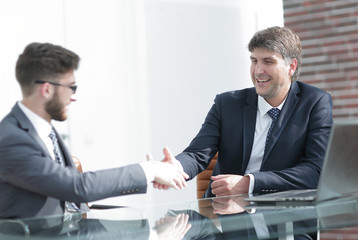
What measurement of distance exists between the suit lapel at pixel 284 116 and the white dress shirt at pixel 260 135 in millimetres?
51

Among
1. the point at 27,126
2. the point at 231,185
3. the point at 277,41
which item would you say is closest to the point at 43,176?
the point at 27,126

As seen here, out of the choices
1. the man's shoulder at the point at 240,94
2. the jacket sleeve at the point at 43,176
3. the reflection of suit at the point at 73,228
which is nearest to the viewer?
the reflection of suit at the point at 73,228

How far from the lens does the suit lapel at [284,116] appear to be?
2.52 m

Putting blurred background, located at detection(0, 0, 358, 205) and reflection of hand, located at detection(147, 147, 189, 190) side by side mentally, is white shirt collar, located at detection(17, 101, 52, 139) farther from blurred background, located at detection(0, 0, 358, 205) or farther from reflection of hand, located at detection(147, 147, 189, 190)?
blurred background, located at detection(0, 0, 358, 205)

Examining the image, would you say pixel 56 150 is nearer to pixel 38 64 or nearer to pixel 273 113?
pixel 38 64

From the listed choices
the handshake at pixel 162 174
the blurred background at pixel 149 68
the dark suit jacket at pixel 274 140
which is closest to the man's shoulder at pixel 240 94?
the dark suit jacket at pixel 274 140

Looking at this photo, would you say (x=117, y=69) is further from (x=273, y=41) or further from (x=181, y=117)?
(x=273, y=41)

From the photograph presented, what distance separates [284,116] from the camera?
2.60 metres

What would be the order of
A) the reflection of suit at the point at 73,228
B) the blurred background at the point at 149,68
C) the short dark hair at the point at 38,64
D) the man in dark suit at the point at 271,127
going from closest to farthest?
the reflection of suit at the point at 73,228, the short dark hair at the point at 38,64, the man in dark suit at the point at 271,127, the blurred background at the point at 149,68

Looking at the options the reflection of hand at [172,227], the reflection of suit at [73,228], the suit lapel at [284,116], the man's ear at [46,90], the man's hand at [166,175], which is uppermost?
the man's ear at [46,90]

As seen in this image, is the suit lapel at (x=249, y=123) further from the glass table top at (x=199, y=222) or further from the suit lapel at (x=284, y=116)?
the glass table top at (x=199, y=222)

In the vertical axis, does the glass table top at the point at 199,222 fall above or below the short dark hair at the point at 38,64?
below

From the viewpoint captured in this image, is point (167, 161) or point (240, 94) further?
point (240, 94)

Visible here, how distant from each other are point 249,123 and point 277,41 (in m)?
0.42
